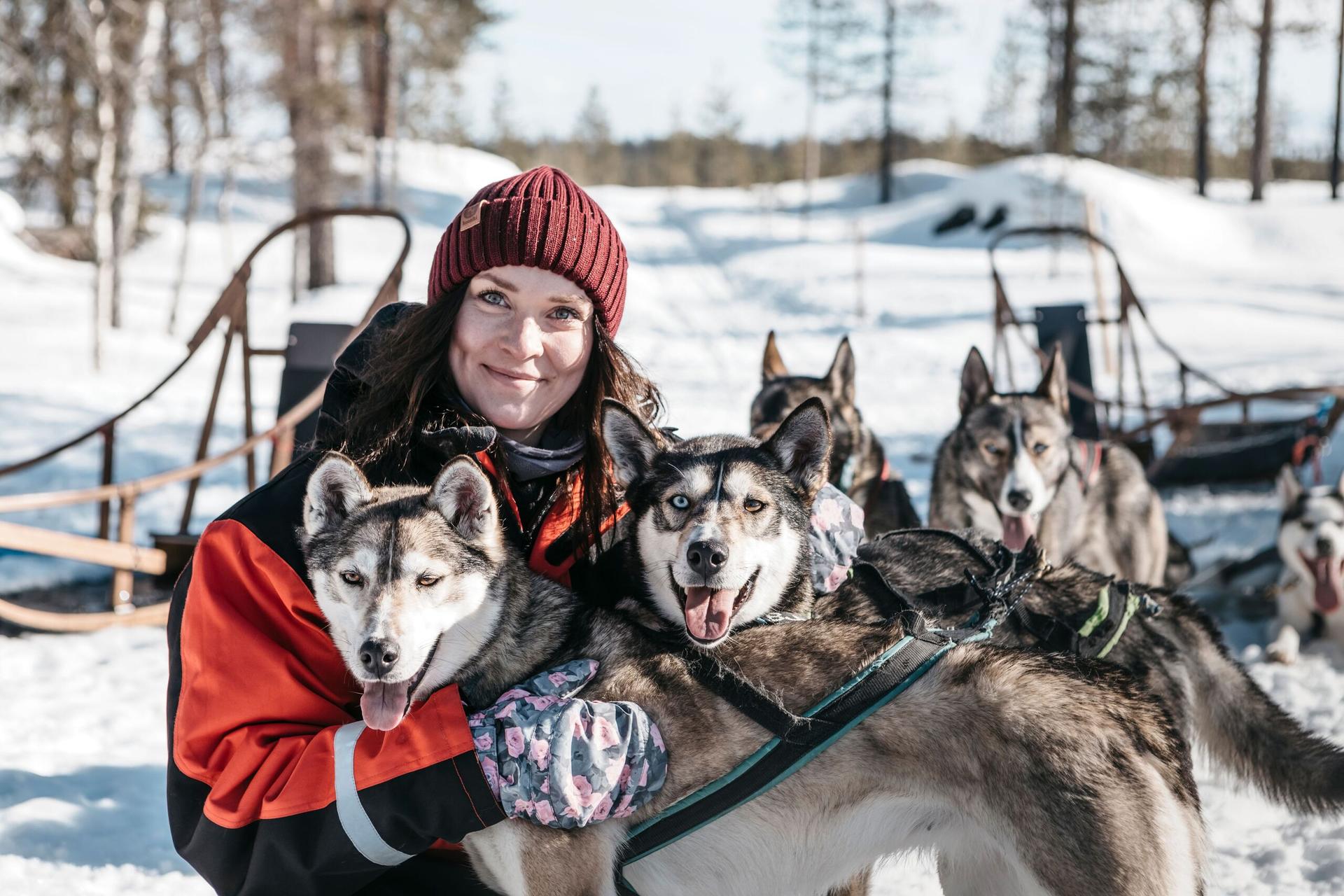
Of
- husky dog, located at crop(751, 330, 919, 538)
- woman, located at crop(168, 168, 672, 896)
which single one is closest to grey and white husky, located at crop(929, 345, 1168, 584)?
husky dog, located at crop(751, 330, 919, 538)

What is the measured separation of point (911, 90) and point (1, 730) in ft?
130

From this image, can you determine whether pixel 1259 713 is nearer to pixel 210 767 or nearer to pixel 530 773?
pixel 530 773

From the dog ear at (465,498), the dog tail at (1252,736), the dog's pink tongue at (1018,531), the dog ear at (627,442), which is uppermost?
the dog ear at (627,442)

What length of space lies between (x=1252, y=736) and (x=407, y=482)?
2141 millimetres

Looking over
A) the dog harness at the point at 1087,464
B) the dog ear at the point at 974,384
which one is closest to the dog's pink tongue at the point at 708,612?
the dog ear at the point at 974,384

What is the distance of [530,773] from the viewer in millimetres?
1878

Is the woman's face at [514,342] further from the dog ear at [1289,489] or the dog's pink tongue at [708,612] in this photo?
the dog ear at [1289,489]

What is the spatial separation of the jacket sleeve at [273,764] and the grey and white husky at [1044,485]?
291 centimetres

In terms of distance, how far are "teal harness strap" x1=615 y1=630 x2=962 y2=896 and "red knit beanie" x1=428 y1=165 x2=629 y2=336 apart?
3.71 ft

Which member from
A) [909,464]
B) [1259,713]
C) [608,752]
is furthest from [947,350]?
[608,752]

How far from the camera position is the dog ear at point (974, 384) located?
459 cm

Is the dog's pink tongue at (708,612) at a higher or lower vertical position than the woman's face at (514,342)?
lower

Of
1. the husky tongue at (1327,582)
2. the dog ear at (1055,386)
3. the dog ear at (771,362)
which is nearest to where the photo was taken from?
the dog ear at (1055,386)

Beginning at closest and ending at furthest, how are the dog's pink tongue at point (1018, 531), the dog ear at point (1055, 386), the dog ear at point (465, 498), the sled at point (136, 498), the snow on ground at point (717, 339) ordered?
the dog ear at point (465, 498) → the snow on ground at point (717, 339) → the dog's pink tongue at point (1018, 531) → the dog ear at point (1055, 386) → the sled at point (136, 498)
